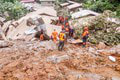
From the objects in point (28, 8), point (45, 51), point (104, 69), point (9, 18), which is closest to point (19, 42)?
point (45, 51)

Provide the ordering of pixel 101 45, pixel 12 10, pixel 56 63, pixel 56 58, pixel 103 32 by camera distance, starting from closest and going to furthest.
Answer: pixel 56 63, pixel 56 58, pixel 101 45, pixel 103 32, pixel 12 10

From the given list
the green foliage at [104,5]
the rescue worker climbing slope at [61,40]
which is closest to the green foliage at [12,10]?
the green foliage at [104,5]

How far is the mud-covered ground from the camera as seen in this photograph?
347 inches

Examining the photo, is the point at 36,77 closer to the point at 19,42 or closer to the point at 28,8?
the point at 19,42

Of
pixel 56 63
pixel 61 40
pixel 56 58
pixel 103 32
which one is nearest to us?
pixel 56 63

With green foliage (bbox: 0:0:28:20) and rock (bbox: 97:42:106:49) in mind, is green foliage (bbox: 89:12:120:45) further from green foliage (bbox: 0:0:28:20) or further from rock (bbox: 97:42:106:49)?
green foliage (bbox: 0:0:28:20)

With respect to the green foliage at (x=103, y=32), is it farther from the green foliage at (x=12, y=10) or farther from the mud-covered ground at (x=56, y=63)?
the green foliage at (x=12, y=10)

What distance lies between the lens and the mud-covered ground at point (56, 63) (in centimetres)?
880

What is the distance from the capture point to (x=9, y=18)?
2045 cm

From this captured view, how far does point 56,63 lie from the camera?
970cm

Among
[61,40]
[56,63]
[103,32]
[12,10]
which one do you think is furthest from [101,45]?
[12,10]

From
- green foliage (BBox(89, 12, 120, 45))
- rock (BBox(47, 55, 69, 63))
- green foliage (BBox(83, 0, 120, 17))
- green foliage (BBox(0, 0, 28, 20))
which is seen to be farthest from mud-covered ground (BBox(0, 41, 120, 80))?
green foliage (BBox(0, 0, 28, 20))

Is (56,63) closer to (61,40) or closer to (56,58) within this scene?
(56,58)

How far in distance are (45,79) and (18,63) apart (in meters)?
1.69
